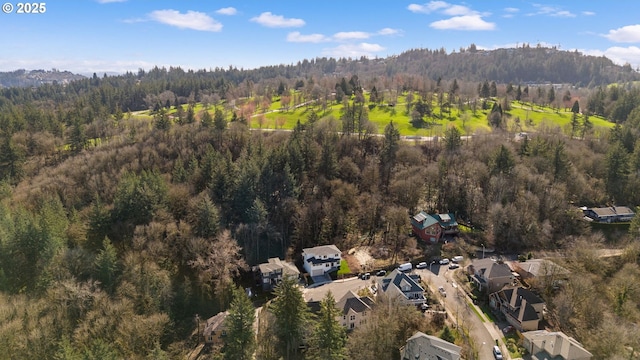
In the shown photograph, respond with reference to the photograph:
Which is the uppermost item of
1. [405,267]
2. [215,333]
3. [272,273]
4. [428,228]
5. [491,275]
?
[428,228]

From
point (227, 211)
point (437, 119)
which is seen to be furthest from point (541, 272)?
point (437, 119)

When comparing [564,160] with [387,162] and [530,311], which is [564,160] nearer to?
[387,162]

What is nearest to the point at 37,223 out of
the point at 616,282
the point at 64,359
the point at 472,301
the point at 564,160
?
the point at 64,359

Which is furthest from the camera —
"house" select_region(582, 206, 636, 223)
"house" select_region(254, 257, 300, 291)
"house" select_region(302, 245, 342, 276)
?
"house" select_region(582, 206, 636, 223)

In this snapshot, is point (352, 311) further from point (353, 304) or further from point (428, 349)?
point (428, 349)

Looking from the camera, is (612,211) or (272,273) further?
(612,211)

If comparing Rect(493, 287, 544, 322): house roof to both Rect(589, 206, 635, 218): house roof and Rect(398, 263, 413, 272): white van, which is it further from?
Rect(589, 206, 635, 218): house roof

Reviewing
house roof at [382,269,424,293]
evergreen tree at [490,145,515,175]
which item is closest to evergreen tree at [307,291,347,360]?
house roof at [382,269,424,293]
